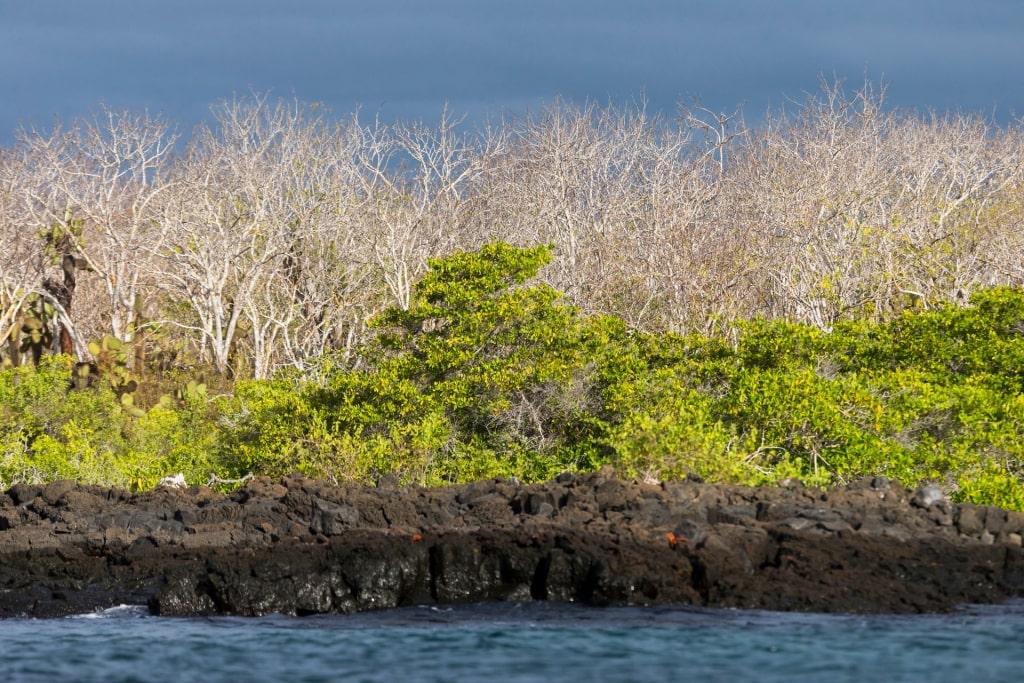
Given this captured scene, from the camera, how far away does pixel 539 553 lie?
456 inches

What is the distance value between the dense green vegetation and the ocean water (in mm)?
4947

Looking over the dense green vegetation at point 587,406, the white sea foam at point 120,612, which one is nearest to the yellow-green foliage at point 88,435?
the dense green vegetation at point 587,406

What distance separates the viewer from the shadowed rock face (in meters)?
11.2

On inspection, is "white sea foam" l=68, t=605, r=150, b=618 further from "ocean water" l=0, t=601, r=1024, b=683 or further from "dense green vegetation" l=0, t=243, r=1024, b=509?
"dense green vegetation" l=0, t=243, r=1024, b=509

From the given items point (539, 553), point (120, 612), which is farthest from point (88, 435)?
point (539, 553)

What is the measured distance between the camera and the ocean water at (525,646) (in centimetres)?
930

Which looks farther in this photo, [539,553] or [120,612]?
[539,553]

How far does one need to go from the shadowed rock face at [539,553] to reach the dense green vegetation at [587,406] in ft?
6.22

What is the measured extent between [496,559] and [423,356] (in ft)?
22.0

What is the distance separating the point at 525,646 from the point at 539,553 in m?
1.63

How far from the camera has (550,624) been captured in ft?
34.8

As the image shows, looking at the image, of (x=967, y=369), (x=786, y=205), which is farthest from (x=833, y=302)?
(x=967, y=369)

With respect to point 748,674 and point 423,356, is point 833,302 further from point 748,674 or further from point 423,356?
point 748,674

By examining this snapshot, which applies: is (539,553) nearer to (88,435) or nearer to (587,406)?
(587,406)
